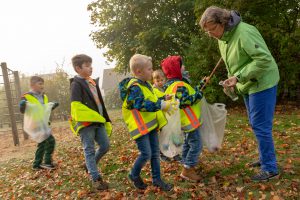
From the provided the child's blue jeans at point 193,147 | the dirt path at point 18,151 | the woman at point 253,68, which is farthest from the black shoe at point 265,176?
the dirt path at point 18,151

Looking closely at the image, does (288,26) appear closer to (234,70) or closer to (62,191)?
(234,70)

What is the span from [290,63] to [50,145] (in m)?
7.21

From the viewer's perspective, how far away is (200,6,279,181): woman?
3.65 m

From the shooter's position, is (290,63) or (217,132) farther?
(290,63)

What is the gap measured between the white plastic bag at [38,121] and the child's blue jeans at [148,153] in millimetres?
2837

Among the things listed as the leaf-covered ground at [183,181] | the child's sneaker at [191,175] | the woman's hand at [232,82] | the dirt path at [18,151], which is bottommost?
the dirt path at [18,151]

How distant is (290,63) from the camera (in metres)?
9.56

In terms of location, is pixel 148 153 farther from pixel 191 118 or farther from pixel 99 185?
pixel 99 185

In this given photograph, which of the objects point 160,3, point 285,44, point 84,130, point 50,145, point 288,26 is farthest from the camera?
point 160,3

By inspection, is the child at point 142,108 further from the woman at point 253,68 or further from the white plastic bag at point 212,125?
the woman at point 253,68

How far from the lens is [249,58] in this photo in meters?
3.82

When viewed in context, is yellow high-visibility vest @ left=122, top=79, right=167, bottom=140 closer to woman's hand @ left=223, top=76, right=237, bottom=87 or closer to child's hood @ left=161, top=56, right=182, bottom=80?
child's hood @ left=161, top=56, right=182, bottom=80

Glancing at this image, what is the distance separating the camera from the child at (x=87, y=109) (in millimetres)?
4605

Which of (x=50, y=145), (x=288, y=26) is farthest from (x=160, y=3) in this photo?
(x=50, y=145)
